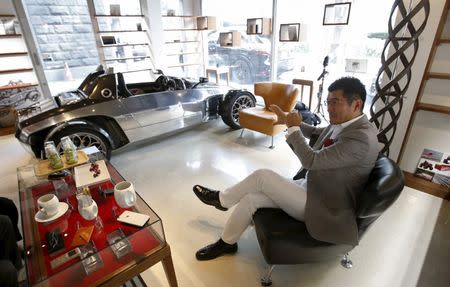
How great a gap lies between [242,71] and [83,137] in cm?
375

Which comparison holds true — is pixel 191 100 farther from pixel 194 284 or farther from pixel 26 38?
pixel 26 38

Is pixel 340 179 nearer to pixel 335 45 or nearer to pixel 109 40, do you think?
pixel 335 45

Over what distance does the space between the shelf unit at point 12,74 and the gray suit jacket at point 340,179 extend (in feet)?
15.0

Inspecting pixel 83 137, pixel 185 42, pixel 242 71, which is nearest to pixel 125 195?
pixel 83 137

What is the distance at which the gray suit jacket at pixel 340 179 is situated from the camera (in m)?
1.20

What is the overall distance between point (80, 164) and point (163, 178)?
918 millimetres

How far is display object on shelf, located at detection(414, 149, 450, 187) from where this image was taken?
2134mm

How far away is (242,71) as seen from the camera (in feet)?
18.0

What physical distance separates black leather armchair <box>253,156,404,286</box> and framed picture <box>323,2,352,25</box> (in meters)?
2.60

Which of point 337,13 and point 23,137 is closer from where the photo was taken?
point 23,137

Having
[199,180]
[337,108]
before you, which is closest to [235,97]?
[199,180]

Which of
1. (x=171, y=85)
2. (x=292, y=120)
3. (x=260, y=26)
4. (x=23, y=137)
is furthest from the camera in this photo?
(x=260, y=26)

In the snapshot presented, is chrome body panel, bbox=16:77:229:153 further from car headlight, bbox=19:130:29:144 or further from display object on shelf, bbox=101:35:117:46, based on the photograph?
display object on shelf, bbox=101:35:117:46

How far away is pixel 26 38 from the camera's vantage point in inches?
164
